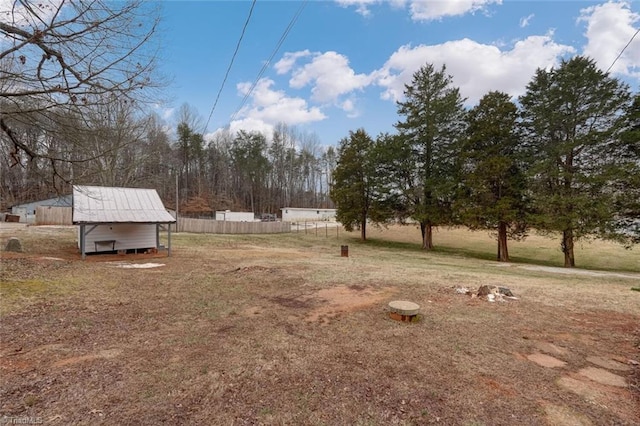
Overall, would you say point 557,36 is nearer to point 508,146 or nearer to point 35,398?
point 508,146

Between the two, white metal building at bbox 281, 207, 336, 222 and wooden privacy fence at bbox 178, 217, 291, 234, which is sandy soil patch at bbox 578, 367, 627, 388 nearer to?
wooden privacy fence at bbox 178, 217, 291, 234

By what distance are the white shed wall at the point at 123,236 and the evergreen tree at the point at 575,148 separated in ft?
64.5

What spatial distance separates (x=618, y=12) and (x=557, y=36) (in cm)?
301

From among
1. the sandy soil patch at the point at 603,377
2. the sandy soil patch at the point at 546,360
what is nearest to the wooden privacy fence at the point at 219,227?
the sandy soil patch at the point at 546,360

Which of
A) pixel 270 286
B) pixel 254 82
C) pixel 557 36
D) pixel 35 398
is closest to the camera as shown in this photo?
pixel 35 398

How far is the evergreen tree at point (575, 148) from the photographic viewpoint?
14641 mm

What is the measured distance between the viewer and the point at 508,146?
711 inches

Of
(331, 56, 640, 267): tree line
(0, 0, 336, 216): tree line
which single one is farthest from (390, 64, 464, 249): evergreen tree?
(0, 0, 336, 216): tree line

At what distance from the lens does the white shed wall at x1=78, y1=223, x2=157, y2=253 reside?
38.5 feet

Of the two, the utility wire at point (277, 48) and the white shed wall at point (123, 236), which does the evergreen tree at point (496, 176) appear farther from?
the white shed wall at point (123, 236)

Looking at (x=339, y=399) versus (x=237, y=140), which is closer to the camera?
(x=339, y=399)

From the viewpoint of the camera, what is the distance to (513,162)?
17.5 meters

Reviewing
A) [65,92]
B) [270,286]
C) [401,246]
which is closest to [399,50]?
[401,246]

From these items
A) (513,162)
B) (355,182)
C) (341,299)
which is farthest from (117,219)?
(513,162)
